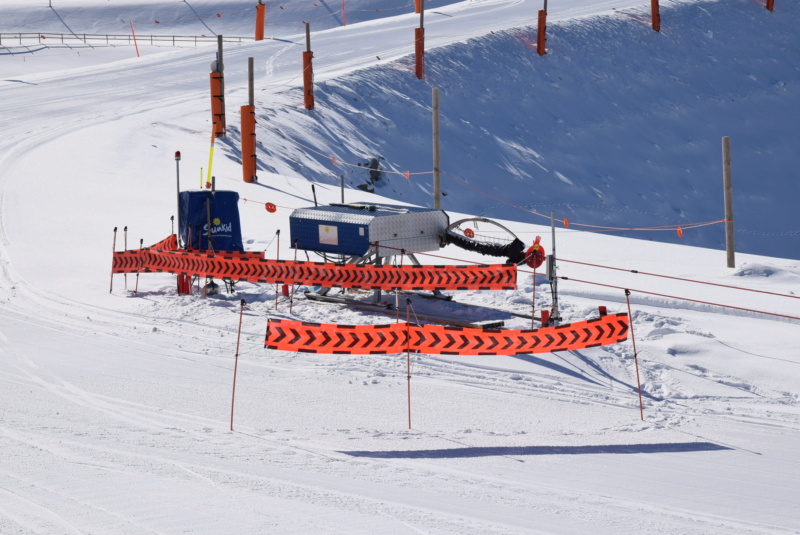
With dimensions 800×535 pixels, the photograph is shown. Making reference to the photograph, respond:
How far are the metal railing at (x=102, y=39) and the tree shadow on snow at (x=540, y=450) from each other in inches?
1826

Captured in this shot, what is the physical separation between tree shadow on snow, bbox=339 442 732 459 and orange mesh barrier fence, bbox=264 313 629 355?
169 centimetres

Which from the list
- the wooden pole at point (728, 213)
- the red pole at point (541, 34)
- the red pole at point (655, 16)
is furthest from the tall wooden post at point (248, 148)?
the red pole at point (655, 16)

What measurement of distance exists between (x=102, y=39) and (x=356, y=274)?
156ft

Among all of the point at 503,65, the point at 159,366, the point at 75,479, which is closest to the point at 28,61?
the point at 503,65

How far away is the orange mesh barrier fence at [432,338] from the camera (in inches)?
448

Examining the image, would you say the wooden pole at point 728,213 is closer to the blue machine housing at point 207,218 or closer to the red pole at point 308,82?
the blue machine housing at point 207,218

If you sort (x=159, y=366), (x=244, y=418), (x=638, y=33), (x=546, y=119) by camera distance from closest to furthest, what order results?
(x=244, y=418)
(x=159, y=366)
(x=546, y=119)
(x=638, y=33)

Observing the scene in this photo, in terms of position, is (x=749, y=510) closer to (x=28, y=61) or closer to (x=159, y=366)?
(x=159, y=366)

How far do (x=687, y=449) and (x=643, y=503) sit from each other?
1.86m

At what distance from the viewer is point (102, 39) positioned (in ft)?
194

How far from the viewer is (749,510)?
27.3ft

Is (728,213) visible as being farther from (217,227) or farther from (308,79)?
(308,79)

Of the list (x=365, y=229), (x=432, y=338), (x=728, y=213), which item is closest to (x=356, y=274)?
(x=365, y=229)

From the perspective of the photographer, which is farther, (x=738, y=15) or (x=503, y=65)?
(x=738, y=15)
